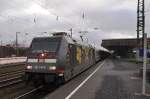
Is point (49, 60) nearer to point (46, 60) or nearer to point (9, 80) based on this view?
point (46, 60)

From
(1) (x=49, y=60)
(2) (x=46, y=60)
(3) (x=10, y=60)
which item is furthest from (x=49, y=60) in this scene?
(3) (x=10, y=60)

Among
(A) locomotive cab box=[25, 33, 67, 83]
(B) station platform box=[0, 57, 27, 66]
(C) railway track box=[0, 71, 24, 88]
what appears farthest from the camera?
(B) station platform box=[0, 57, 27, 66]

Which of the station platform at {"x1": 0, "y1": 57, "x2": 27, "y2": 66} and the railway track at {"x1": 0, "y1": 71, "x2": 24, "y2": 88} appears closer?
the railway track at {"x1": 0, "y1": 71, "x2": 24, "y2": 88}

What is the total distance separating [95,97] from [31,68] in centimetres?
425

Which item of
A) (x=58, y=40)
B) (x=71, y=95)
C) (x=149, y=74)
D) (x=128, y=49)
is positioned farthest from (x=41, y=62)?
(x=128, y=49)

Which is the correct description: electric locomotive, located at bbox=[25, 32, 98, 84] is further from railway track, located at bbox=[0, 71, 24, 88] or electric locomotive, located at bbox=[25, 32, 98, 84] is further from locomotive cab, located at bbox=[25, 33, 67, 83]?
railway track, located at bbox=[0, 71, 24, 88]

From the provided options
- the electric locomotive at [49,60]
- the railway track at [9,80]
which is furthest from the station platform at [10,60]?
the electric locomotive at [49,60]

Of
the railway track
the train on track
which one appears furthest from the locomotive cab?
the railway track

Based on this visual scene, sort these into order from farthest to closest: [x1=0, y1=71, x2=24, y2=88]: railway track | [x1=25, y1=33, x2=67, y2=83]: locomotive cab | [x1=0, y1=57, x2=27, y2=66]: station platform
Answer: [x1=0, y1=57, x2=27, y2=66]: station platform
[x1=0, y1=71, x2=24, y2=88]: railway track
[x1=25, y1=33, x2=67, y2=83]: locomotive cab

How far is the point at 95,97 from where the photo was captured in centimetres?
1199

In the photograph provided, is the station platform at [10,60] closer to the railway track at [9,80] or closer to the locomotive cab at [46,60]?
the railway track at [9,80]

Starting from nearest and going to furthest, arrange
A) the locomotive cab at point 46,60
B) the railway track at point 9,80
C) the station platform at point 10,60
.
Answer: the locomotive cab at point 46,60
the railway track at point 9,80
the station platform at point 10,60

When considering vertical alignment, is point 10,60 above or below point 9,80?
above

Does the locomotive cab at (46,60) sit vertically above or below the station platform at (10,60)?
above
